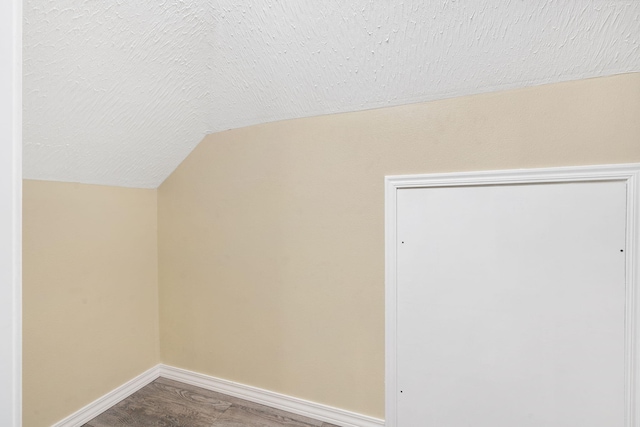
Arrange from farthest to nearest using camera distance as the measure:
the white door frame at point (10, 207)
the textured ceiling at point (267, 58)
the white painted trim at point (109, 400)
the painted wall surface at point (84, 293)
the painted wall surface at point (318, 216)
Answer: the white painted trim at point (109, 400) < the painted wall surface at point (84, 293) < the painted wall surface at point (318, 216) < the textured ceiling at point (267, 58) < the white door frame at point (10, 207)

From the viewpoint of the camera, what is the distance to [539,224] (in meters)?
1.28

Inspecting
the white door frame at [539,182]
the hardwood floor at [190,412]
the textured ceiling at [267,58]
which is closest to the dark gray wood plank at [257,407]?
the hardwood floor at [190,412]

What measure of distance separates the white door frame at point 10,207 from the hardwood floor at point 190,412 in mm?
994

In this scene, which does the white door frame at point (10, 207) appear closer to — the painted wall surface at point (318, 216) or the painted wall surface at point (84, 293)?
the painted wall surface at point (84, 293)

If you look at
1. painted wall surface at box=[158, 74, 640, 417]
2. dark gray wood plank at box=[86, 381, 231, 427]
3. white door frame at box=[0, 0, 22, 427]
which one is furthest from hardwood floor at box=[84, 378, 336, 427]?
white door frame at box=[0, 0, 22, 427]

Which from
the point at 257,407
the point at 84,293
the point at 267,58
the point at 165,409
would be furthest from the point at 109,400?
the point at 267,58

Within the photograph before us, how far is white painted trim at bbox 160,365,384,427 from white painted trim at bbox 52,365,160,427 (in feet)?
0.30

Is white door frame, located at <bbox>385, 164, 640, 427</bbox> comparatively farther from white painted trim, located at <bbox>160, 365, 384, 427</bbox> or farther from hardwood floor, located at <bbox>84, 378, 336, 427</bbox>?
hardwood floor, located at <bbox>84, 378, 336, 427</bbox>

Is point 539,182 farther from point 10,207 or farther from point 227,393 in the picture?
point 227,393

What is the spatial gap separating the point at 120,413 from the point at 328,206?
61.6 inches

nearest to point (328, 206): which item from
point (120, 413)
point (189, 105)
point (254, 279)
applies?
point (254, 279)

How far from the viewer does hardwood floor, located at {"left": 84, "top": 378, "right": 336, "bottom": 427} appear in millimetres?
1615

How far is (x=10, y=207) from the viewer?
79cm

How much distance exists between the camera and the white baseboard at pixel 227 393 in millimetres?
1580
